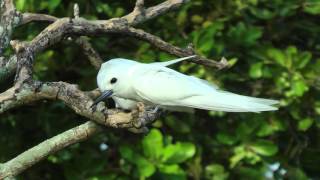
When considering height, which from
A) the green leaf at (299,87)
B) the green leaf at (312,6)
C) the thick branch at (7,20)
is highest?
the thick branch at (7,20)

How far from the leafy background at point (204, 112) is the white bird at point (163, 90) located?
69 cm

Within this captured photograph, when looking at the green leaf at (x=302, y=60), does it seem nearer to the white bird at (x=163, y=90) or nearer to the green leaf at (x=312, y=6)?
the green leaf at (x=312, y=6)

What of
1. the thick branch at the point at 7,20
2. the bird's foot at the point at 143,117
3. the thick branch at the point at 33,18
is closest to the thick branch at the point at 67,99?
the bird's foot at the point at 143,117

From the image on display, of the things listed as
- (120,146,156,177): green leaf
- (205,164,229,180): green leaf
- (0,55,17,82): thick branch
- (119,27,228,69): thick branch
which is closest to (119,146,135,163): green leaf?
(120,146,156,177): green leaf

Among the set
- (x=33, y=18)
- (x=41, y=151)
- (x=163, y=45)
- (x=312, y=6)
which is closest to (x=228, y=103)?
(x=163, y=45)

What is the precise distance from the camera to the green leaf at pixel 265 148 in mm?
2664

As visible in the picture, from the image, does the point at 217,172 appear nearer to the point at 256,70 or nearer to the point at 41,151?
the point at 256,70

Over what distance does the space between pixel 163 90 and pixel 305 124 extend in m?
1.01

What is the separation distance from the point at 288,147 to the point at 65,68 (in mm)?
842

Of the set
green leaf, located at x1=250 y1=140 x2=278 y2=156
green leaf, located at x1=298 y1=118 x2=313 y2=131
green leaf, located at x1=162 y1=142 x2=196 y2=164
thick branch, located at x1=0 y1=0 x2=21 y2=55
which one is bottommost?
green leaf, located at x1=250 y1=140 x2=278 y2=156

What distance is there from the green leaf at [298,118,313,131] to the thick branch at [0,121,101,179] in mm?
1132

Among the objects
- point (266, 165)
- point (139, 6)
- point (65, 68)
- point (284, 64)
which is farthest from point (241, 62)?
point (139, 6)

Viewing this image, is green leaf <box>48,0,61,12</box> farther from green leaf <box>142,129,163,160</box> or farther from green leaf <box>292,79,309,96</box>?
green leaf <box>292,79,309,96</box>

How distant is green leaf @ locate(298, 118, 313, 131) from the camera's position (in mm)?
2664
